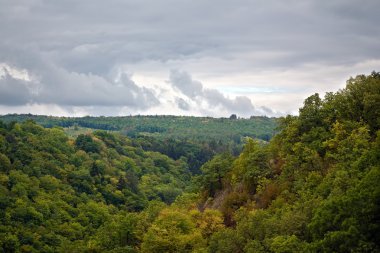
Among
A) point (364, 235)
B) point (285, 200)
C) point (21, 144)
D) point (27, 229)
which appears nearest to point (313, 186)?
point (285, 200)

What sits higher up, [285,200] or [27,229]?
[285,200]

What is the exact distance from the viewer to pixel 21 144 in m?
190

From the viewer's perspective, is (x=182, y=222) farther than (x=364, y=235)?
Yes

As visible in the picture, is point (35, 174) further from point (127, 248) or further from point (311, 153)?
point (311, 153)

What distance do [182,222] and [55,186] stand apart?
335ft

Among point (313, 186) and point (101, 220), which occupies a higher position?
point (313, 186)

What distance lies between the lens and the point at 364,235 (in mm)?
48969

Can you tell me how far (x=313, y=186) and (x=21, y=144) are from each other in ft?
445

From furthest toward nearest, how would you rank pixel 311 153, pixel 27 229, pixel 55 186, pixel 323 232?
pixel 55 186, pixel 27 229, pixel 311 153, pixel 323 232

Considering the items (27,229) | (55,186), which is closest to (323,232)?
(27,229)

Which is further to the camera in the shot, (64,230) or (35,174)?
(35,174)

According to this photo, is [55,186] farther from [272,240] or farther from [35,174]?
[272,240]

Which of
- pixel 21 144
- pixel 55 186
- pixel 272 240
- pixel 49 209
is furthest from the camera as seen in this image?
pixel 21 144

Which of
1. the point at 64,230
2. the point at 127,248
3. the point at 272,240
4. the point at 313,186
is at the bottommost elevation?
the point at 64,230
